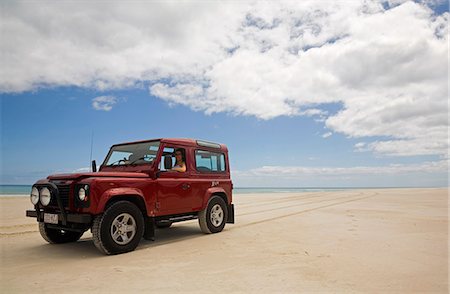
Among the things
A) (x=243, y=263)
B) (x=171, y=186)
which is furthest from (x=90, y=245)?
(x=243, y=263)

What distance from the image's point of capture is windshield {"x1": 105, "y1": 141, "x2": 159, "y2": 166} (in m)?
6.53

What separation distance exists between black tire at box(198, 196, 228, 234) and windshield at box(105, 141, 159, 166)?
6.02 feet

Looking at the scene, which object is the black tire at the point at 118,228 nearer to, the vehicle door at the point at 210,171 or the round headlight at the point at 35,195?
the round headlight at the point at 35,195

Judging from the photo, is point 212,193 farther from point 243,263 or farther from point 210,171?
point 243,263

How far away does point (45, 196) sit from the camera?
5.61 meters

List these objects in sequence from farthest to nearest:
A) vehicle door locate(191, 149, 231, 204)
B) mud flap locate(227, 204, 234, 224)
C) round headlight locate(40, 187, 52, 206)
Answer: mud flap locate(227, 204, 234, 224), vehicle door locate(191, 149, 231, 204), round headlight locate(40, 187, 52, 206)

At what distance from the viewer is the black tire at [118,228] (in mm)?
5125

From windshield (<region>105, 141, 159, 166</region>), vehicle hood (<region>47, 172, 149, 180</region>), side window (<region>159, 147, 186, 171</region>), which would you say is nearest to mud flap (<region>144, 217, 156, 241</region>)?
vehicle hood (<region>47, 172, 149, 180</region>)

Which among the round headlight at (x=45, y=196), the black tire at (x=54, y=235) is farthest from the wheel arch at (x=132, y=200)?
the black tire at (x=54, y=235)

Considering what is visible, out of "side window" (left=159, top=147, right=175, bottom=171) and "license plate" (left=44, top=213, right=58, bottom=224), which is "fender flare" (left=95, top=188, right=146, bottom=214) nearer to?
"side window" (left=159, top=147, right=175, bottom=171)

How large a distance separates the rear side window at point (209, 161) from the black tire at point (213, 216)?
28.8 inches

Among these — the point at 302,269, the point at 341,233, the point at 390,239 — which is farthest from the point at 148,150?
the point at 390,239

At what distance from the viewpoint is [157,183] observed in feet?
20.2

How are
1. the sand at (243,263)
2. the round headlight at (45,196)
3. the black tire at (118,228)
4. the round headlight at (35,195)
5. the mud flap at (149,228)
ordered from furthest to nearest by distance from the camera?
1. the mud flap at (149,228)
2. the round headlight at (35,195)
3. the round headlight at (45,196)
4. the black tire at (118,228)
5. the sand at (243,263)
